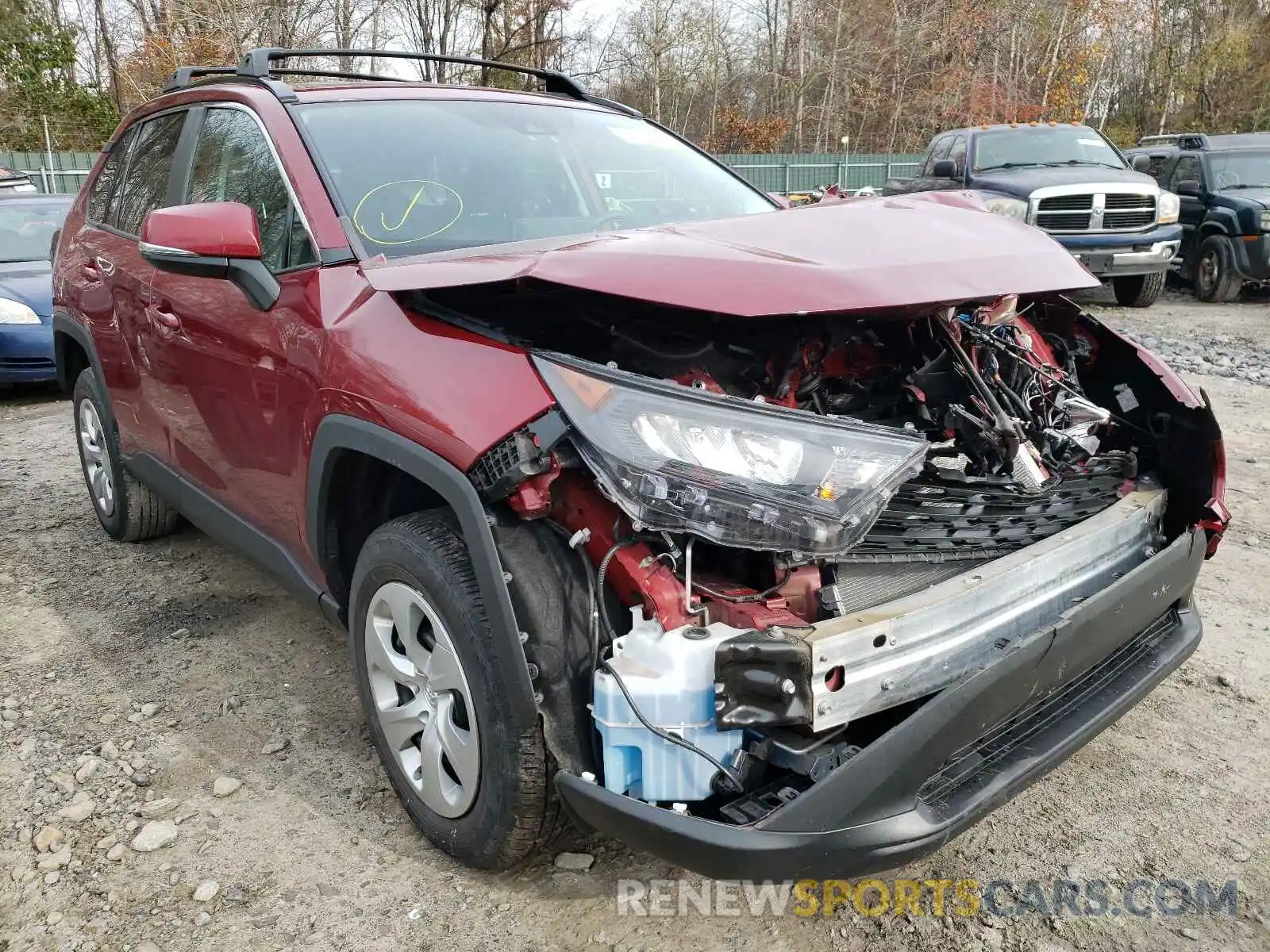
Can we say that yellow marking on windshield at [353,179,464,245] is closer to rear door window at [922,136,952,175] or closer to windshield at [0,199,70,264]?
windshield at [0,199,70,264]

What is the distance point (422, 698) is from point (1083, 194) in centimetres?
1001

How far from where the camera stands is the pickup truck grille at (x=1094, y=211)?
33.3 ft

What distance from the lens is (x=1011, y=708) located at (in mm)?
1915

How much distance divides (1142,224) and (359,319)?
404 inches

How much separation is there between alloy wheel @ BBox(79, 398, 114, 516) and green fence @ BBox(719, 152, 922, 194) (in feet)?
63.9

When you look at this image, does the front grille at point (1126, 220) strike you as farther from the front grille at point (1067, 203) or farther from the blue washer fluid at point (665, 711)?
the blue washer fluid at point (665, 711)

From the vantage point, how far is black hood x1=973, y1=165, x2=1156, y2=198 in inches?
406

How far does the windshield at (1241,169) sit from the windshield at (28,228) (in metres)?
12.3

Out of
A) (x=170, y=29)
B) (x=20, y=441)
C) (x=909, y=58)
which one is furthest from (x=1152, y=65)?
(x=20, y=441)

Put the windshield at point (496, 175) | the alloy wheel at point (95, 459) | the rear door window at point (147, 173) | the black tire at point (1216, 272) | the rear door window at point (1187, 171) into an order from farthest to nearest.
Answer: the rear door window at point (1187, 171) < the black tire at point (1216, 272) < the alloy wheel at point (95, 459) < the rear door window at point (147, 173) < the windshield at point (496, 175)

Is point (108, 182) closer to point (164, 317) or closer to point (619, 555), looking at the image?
point (164, 317)

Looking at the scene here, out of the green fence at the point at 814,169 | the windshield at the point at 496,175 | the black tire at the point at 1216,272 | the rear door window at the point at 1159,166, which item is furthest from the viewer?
the green fence at the point at 814,169

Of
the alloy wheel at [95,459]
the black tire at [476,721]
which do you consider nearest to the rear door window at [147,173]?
the alloy wheel at [95,459]

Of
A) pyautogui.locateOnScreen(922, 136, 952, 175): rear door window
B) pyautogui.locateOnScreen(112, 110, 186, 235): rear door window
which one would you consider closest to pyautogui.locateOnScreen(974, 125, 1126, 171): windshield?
pyautogui.locateOnScreen(922, 136, 952, 175): rear door window
